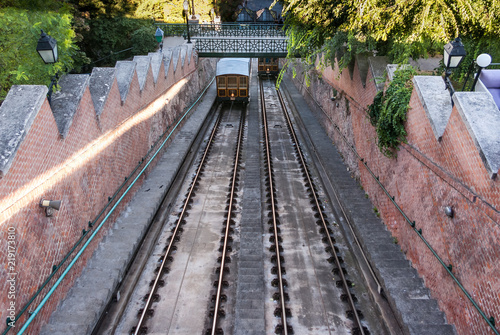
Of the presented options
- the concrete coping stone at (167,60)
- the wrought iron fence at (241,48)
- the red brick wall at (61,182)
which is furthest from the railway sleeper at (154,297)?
the wrought iron fence at (241,48)

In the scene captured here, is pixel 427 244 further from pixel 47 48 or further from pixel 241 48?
pixel 241 48

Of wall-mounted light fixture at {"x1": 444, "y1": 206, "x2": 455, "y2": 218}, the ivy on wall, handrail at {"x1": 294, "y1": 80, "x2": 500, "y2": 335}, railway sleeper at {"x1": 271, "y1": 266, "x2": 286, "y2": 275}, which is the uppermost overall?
the ivy on wall

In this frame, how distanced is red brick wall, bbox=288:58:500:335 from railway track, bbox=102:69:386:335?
1.43 m

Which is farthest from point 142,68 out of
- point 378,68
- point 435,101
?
point 435,101

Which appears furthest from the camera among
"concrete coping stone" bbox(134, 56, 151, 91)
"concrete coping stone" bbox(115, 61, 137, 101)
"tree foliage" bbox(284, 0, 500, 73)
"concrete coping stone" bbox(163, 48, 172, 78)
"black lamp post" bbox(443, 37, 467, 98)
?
"concrete coping stone" bbox(163, 48, 172, 78)

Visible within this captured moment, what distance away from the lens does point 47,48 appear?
18.6 ft

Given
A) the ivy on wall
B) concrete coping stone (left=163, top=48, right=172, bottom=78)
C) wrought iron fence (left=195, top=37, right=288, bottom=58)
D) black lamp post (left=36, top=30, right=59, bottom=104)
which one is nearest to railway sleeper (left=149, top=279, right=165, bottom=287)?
black lamp post (left=36, top=30, right=59, bottom=104)

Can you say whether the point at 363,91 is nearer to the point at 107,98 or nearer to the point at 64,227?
the point at 107,98

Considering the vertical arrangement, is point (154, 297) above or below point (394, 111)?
below

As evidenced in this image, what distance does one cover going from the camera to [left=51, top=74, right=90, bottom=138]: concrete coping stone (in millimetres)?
6570

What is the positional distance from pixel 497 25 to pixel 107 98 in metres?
9.49

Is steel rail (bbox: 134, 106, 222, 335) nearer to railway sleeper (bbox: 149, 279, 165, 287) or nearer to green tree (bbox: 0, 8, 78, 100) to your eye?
railway sleeper (bbox: 149, 279, 165, 287)

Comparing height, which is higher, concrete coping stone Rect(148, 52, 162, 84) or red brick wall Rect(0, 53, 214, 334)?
concrete coping stone Rect(148, 52, 162, 84)

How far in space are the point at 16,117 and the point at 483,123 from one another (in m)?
7.51
